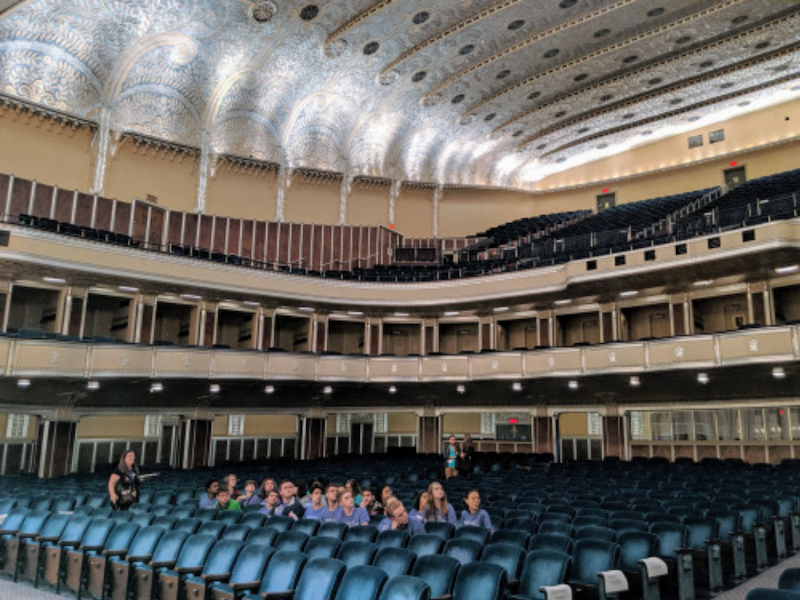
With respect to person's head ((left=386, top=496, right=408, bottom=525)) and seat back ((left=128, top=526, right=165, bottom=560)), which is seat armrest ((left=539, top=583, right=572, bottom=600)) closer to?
person's head ((left=386, top=496, right=408, bottom=525))

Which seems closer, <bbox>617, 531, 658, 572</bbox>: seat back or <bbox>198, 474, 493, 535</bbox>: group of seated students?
<bbox>617, 531, 658, 572</bbox>: seat back

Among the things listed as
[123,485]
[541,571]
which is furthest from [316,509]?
[541,571]

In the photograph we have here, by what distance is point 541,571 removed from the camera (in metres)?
5.09

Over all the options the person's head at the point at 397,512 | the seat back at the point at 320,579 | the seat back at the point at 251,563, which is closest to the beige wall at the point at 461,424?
the person's head at the point at 397,512

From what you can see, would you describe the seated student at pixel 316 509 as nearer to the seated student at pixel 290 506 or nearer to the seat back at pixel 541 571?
the seated student at pixel 290 506

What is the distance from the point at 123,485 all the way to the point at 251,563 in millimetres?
3654

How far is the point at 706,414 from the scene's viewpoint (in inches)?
690

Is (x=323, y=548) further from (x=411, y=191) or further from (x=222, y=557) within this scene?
(x=411, y=191)

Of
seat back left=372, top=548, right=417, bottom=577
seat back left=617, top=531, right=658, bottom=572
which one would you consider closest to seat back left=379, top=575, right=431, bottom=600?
seat back left=372, top=548, right=417, bottom=577

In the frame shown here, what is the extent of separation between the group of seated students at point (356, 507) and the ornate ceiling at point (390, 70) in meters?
14.9

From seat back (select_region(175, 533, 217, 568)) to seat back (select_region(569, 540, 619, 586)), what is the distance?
3.36 m

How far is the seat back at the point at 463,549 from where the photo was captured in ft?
18.1

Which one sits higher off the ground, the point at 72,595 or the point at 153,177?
the point at 153,177

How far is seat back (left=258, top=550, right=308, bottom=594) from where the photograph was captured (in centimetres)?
513
